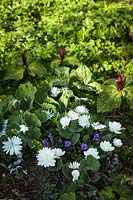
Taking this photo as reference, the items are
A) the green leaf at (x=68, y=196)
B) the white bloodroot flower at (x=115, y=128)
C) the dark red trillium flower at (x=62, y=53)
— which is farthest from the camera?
the dark red trillium flower at (x=62, y=53)

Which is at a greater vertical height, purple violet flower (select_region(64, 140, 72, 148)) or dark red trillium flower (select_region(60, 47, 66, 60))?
dark red trillium flower (select_region(60, 47, 66, 60))

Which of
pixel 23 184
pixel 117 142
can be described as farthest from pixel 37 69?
pixel 23 184

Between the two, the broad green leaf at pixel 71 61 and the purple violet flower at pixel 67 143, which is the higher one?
the broad green leaf at pixel 71 61

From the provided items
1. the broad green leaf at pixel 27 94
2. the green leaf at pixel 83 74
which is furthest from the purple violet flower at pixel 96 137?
the green leaf at pixel 83 74

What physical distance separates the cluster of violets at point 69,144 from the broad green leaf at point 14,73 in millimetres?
721

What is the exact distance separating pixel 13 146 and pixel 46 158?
0.27 m

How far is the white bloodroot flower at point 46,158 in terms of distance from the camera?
338cm

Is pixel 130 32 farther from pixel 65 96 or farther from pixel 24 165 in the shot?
pixel 24 165

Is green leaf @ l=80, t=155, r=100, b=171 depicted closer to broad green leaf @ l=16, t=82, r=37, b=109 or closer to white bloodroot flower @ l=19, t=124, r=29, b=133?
white bloodroot flower @ l=19, t=124, r=29, b=133

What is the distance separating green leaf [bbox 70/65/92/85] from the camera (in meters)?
4.22

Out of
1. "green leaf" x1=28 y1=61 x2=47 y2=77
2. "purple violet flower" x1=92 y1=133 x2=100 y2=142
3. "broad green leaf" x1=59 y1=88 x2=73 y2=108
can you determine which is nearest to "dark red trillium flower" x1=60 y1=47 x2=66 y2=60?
"green leaf" x1=28 y1=61 x2=47 y2=77

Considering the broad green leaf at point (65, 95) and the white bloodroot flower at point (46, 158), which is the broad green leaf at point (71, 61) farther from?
the white bloodroot flower at point (46, 158)

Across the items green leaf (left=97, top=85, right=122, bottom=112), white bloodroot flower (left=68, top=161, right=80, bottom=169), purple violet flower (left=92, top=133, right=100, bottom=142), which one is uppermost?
green leaf (left=97, top=85, right=122, bottom=112)

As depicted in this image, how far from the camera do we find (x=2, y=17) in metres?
5.13
